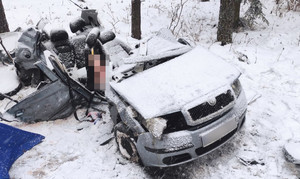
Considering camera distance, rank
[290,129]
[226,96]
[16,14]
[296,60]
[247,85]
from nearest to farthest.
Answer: [226,96], [290,129], [247,85], [296,60], [16,14]

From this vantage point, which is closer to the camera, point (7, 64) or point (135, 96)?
point (135, 96)

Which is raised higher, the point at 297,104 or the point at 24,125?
the point at 297,104

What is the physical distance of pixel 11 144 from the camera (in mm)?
3672

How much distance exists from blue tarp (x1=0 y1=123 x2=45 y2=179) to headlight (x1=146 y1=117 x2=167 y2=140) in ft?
6.33

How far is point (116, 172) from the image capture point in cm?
358

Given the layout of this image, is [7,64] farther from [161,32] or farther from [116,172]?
[116,172]

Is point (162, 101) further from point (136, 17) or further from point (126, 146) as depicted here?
point (136, 17)

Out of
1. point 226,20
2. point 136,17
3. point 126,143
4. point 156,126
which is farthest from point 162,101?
point 136,17

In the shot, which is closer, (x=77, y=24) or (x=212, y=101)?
(x=212, y=101)

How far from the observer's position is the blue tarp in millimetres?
3493

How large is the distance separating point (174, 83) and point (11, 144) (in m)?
2.39

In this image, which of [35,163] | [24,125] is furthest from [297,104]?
[24,125]

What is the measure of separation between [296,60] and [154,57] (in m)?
3.87

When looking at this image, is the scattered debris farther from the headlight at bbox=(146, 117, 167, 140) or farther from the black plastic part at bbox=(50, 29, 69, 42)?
the black plastic part at bbox=(50, 29, 69, 42)
